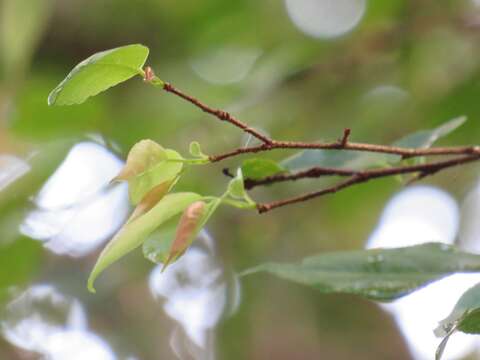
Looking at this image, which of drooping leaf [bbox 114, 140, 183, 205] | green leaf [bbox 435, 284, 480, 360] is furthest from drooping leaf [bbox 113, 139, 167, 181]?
green leaf [bbox 435, 284, 480, 360]

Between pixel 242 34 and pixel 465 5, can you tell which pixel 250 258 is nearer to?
pixel 242 34

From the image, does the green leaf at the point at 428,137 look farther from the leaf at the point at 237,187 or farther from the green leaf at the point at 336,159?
the leaf at the point at 237,187

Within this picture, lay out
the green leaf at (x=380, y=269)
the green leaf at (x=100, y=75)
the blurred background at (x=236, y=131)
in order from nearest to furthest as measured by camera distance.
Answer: the green leaf at (x=100, y=75) → the green leaf at (x=380, y=269) → the blurred background at (x=236, y=131)

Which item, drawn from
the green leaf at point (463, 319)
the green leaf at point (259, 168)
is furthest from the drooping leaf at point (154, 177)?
the green leaf at point (463, 319)

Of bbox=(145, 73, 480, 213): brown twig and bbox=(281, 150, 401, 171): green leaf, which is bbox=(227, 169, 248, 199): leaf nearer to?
bbox=(145, 73, 480, 213): brown twig

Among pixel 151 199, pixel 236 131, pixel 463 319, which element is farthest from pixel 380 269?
pixel 236 131

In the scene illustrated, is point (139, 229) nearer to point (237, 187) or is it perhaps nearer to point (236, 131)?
point (237, 187)
